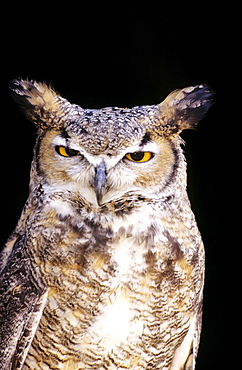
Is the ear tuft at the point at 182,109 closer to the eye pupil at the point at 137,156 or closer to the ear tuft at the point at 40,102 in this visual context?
the eye pupil at the point at 137,156

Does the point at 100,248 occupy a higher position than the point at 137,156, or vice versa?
the point at 137,156

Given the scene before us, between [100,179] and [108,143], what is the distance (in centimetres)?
9

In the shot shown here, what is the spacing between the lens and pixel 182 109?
133cm

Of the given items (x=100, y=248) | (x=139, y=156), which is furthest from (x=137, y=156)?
(x=100, y=248)

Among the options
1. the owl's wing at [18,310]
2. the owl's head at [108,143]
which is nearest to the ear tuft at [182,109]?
the owl's head at [108,143]

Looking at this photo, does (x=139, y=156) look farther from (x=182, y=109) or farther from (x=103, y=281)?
(x=103, y=281)

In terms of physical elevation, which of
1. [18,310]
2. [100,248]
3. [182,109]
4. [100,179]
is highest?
[182,109]

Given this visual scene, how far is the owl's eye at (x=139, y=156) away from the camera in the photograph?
4.14 ft

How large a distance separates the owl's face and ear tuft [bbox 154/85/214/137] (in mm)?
42

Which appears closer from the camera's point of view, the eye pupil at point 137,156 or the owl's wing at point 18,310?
the eye pupil at point 137,156

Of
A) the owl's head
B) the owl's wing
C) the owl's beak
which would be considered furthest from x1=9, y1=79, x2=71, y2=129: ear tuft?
the owl's wing

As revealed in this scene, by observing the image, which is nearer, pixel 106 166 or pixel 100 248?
pixel 106 166

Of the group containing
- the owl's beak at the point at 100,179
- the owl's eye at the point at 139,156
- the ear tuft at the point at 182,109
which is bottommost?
the owl's beak at the point at 100,179

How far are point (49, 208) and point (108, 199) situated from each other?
206 millimetres
